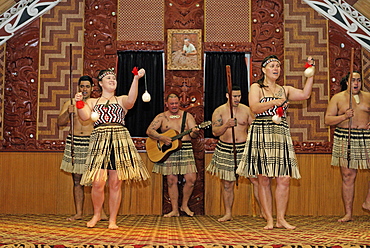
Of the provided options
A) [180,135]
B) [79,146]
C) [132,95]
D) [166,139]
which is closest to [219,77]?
[180,135]

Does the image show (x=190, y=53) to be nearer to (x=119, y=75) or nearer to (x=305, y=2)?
(x=119, y=75)

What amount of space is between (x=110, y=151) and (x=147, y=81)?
252 cm

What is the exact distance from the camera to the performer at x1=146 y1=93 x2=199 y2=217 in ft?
21.4

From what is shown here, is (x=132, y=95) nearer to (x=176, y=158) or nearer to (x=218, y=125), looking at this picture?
(x=218, y=125)

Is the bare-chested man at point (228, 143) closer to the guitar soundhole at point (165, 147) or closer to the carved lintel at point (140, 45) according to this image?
the guitar soundhole at point (165, 147)

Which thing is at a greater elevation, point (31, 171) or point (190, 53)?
point (190, 53)

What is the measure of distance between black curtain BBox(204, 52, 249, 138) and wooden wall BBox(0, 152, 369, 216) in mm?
1169

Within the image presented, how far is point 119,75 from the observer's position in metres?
7.07

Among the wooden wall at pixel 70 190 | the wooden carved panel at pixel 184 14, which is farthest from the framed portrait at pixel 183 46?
the wooden wall at pixel 70 190

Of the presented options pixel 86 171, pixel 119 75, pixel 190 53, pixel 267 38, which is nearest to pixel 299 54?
pixel 267 38

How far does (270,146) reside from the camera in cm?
461

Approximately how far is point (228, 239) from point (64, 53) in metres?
4.30

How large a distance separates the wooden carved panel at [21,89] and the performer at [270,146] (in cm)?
356

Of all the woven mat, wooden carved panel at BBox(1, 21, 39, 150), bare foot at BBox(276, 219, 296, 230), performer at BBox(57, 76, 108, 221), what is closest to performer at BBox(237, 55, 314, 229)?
bare foot at BBox(276, 219, 296, 230)
